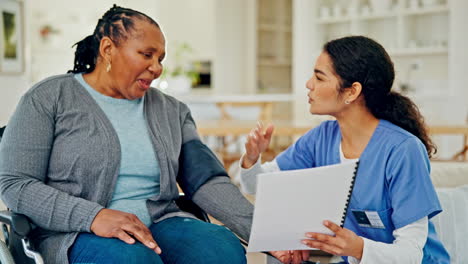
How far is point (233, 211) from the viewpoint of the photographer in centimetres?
170

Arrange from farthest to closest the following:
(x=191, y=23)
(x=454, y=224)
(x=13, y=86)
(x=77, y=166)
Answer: (x=191, y=23) < (x=13, y=86) < (x=454, y=224) < (x=77, y=166)

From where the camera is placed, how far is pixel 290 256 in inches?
61.6

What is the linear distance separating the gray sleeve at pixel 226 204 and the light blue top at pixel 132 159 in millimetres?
145

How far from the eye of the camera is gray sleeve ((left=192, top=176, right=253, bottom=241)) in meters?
1.68

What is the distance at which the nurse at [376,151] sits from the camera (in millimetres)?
1445

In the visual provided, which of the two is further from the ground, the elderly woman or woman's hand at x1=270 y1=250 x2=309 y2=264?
the elderly woman

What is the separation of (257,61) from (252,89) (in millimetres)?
382

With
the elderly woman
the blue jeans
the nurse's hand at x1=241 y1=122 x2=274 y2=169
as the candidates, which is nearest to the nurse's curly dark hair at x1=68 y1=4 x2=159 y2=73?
the elderly woman

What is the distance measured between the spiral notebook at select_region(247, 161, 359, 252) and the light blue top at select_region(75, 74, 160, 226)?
431 mm

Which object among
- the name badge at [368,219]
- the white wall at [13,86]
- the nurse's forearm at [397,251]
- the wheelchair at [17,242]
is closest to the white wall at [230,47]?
the white wall at [13,86]

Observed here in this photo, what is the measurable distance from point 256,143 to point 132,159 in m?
0.35

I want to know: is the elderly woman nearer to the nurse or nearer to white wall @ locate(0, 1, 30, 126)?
the nurse

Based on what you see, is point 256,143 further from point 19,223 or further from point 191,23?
point 191,23

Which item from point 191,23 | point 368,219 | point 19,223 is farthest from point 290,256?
point 191,23
